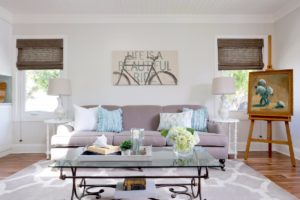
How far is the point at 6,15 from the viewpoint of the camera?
4801 mm

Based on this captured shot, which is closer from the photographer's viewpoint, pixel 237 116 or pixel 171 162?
pixel 171 162

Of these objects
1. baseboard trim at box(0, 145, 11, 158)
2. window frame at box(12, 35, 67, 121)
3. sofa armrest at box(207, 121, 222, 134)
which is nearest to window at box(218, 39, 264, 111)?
sofa armrest at box(207, 121, 222, 134)

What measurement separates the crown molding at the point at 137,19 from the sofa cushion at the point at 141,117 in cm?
174

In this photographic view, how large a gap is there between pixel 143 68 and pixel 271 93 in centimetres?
231

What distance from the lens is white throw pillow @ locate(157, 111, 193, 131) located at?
4.21 meters

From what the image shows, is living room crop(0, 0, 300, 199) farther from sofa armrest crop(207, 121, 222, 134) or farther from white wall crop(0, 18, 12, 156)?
sofa armrest crop(207, 121, 222, 134)

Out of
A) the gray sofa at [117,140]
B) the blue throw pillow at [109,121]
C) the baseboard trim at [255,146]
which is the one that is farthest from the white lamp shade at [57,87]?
the baseboard trim at [255,146]

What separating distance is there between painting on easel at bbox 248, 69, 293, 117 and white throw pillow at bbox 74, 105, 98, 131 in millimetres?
2668

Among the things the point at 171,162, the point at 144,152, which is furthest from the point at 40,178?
the point at 171,162

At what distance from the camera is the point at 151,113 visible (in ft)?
15.3

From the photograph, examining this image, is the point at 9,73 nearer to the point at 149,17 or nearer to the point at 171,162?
the point at 149,17

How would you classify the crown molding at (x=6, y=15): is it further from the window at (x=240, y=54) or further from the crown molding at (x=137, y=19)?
the window at (x=240, y=54)

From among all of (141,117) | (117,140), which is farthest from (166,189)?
(141,117)

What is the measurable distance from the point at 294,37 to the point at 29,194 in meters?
4.63
